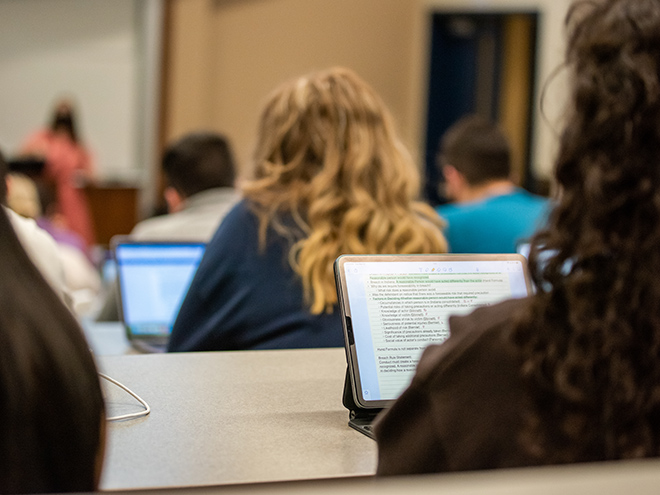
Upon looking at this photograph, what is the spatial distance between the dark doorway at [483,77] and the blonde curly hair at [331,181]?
5.45 m

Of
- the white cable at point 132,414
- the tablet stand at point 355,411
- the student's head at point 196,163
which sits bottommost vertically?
the white cable at point 132,414

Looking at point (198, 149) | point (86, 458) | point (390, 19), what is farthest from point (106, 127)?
point (86, 458)

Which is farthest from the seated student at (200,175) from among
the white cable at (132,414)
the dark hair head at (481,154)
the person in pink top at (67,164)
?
the person in pink top at (67,164)

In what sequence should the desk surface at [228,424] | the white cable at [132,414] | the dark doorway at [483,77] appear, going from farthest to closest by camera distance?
the dark doorway at [483,77]
the white cable at [132,414]
the desk surface at [228,424]

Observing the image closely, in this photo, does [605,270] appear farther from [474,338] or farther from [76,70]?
[76,70]

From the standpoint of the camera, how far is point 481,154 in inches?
138

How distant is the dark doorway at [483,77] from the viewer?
7.02 meters

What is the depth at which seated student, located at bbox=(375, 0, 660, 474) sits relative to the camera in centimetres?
62

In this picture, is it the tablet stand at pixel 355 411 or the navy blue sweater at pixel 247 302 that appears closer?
the tablet stand at pixel 355 411

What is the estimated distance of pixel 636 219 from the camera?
2.03 feet

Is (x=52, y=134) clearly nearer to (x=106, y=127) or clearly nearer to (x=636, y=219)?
(x=106, y=127)

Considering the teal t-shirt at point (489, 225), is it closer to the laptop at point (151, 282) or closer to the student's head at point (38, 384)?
the laptop at point (151, 282)

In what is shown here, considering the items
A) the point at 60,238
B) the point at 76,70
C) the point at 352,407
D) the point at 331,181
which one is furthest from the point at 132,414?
the point at 76,70

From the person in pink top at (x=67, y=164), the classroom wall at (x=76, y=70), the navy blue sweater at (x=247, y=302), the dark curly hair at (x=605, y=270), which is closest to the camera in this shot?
the dark curly hair at (x=605, y=270)
